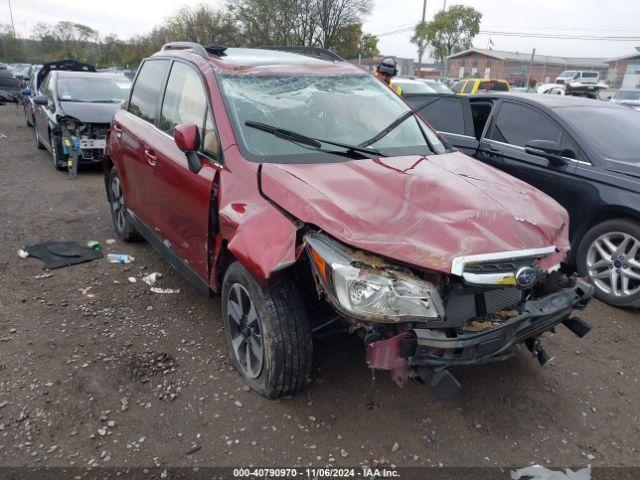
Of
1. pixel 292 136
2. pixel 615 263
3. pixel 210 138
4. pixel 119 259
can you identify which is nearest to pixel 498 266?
pixel 292 136

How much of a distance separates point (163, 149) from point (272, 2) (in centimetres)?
3142

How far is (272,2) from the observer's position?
31359mm

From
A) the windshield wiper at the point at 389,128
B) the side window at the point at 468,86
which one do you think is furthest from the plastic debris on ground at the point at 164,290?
the side window at the point at 468,86

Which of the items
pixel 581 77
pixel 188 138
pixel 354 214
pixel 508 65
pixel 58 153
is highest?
pixel 508 65

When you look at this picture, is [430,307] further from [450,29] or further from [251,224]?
[450,29]

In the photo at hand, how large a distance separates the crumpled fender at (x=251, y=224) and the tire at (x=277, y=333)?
20cm

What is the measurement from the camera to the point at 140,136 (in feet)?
13.6

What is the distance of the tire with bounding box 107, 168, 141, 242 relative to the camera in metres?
5.02

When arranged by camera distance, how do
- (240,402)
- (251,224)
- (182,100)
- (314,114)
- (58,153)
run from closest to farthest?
(251,224)
(240,402)
(314,114)
(182,100)
(58,153)

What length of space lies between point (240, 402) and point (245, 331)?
16.1 inches

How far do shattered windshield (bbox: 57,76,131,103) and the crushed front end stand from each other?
7.93 meters

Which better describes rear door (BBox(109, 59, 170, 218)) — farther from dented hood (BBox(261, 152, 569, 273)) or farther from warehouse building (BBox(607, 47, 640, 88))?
warehouse building (BBox(607, 47, 640, 88))

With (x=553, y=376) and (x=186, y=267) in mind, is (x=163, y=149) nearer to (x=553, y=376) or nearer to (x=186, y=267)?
(x=186, y=267)

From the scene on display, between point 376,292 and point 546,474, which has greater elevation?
point 376,292
